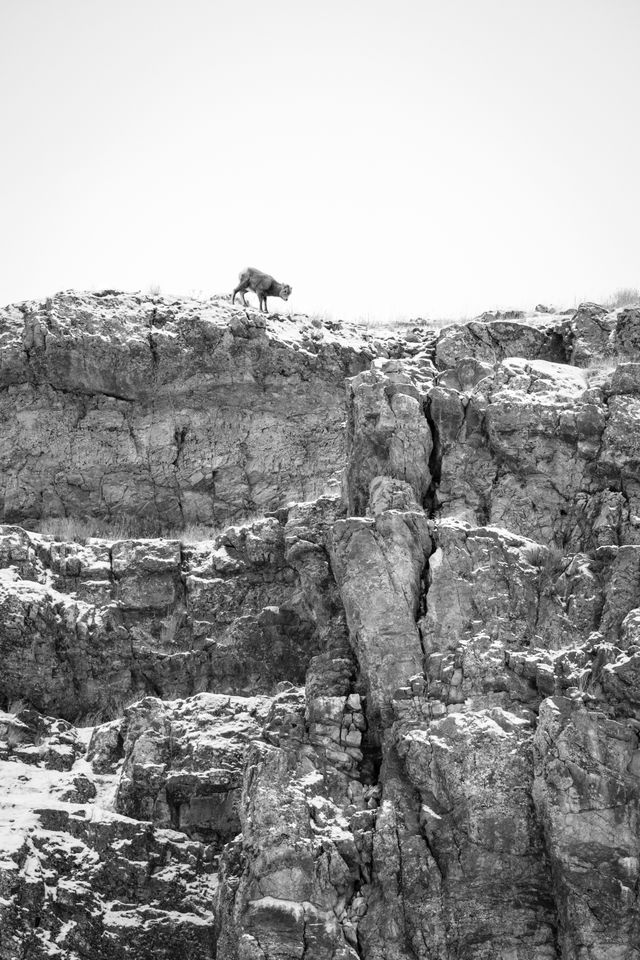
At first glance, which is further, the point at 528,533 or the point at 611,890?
the point at 528,533

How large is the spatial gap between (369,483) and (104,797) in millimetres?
7882

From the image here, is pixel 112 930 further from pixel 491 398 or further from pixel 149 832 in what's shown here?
pixel 491 398

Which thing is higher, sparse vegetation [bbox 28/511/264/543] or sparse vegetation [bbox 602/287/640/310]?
sparse vegetation [bbox 602/287/640/310]

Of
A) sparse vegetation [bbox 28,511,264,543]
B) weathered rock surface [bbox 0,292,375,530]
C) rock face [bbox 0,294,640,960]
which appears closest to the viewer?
rock face [bbox 0,294,640,960]

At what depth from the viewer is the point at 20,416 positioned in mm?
34156

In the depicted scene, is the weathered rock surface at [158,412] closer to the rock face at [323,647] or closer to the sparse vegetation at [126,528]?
the rock face at [323,647]

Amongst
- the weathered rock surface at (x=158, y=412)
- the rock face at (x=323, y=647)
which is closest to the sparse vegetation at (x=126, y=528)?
the weathered rock surface at (x=158, y=412)

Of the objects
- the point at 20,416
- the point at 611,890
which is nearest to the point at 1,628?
the point at 20,416

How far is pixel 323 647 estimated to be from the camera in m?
28.1

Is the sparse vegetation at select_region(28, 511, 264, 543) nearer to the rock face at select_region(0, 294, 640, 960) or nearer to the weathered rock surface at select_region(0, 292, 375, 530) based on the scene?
the weathered rock surface at select_region(0, 292, 375, 530)

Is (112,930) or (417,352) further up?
(417,352)

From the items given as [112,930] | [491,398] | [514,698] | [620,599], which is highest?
[491,398]

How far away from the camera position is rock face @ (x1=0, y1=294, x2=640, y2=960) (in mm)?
23219

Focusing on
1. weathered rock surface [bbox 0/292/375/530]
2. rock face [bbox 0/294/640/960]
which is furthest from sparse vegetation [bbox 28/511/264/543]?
rock face [bbox 0/294/640/960]
